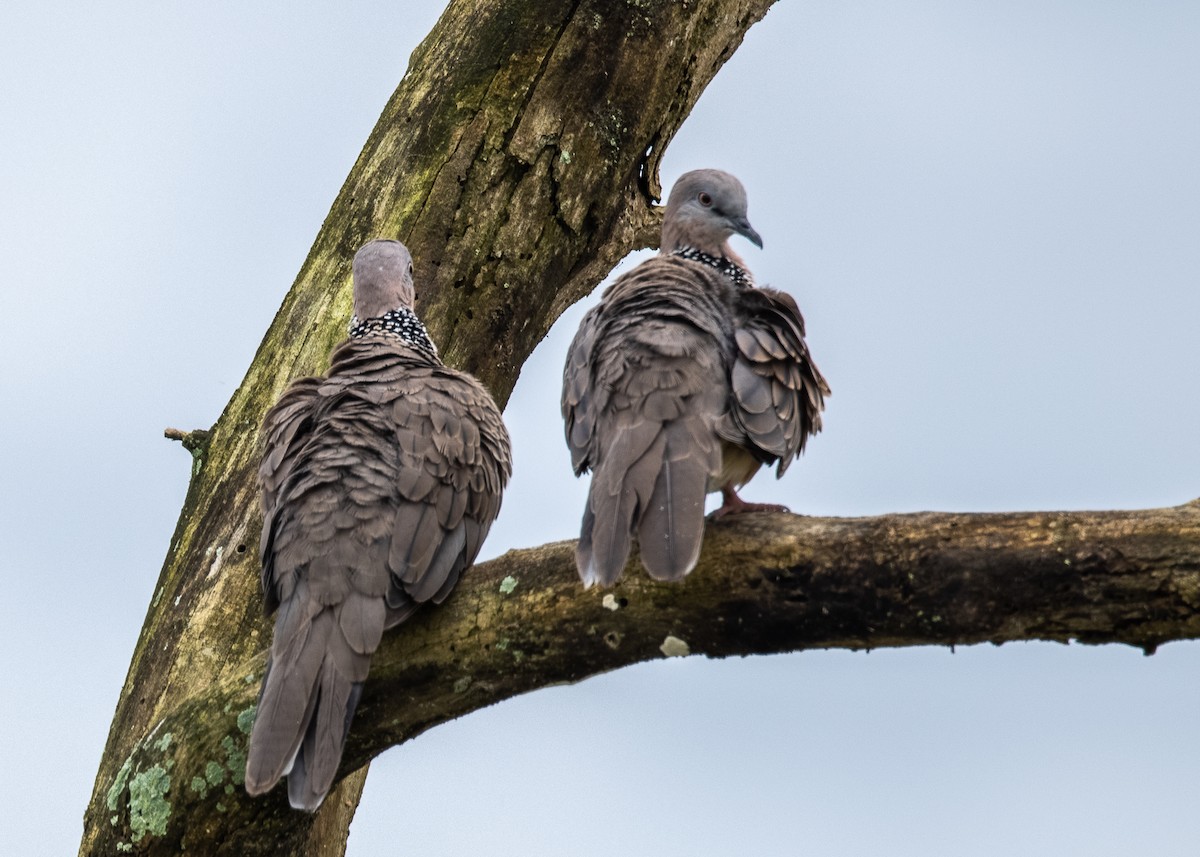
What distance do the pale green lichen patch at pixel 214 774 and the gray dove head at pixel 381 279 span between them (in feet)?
5.62

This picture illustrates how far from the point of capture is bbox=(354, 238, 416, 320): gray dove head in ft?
15.9

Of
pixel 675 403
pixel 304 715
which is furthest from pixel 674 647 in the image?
pixel 304 715

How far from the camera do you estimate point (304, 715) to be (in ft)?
11.5

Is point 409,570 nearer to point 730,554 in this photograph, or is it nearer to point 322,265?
point 730,554

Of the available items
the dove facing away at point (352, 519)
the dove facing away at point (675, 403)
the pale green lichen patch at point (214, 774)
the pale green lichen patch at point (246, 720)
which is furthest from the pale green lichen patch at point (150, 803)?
the dove facing away at point (675, 403)

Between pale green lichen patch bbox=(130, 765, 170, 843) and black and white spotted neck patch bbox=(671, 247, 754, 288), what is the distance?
221cm

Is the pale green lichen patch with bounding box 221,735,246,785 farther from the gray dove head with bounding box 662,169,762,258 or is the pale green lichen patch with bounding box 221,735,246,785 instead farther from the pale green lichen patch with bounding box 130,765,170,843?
the gray dove head with bounding box 662,169,762,258

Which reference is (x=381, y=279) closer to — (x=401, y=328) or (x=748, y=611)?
(x=401, y=328)

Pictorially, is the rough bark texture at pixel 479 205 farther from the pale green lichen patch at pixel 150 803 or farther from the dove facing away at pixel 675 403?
the dove facing away at pixel 675 403

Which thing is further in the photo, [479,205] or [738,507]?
[479,205]

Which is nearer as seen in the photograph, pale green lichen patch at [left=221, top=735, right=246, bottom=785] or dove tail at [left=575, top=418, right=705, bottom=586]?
dove tail at [left=575, top=418, right=705, bottom=586]

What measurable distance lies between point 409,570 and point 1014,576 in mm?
1553

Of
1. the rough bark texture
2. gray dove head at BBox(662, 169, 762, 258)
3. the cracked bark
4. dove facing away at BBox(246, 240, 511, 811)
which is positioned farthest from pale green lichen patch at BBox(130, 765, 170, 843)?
gray dove head at BBox(662, 169, 762, 258)

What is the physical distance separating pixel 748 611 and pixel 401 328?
191 centimetres
